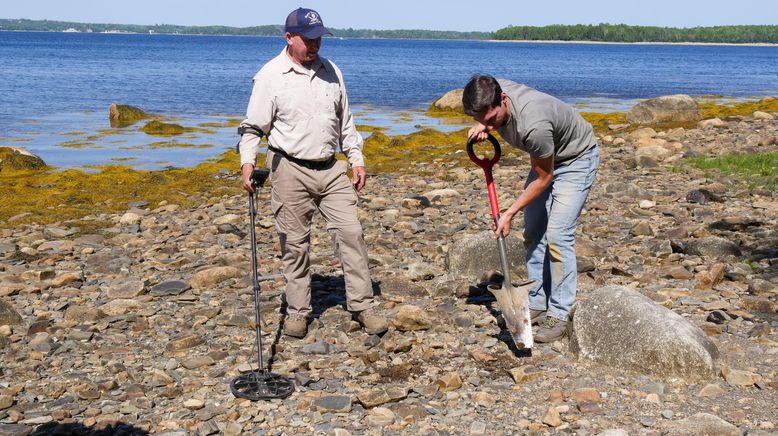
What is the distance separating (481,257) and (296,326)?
233 centimetres

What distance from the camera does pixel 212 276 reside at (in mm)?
8438

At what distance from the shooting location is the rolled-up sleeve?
6.32 meters

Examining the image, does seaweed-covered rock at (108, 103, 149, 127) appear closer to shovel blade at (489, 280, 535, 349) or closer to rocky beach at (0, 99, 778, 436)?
rocky beach at (0, 99, 778, 436)

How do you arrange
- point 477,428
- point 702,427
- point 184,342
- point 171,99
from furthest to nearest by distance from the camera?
point 171,99 → point 184,342 → point 477,428 → point 702,427

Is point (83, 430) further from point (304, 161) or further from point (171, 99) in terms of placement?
point (171, 99)

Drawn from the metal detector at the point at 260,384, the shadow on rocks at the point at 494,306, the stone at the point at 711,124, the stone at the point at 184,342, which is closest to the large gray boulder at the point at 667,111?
the stone at the point at 711,124

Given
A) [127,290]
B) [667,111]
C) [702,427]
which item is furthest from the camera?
[667,111]

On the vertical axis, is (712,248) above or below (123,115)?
above

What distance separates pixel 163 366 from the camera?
636cm

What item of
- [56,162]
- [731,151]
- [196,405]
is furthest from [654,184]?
[56,162]

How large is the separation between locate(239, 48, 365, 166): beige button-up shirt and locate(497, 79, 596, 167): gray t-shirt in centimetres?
134

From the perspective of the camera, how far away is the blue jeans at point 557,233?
6281 mm

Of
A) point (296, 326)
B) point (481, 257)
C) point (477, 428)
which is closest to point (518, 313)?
point (477, 428)

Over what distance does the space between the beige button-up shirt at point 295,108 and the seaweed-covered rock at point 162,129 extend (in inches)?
755
